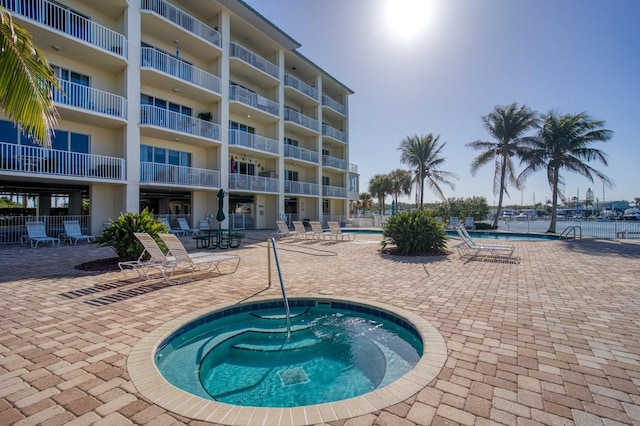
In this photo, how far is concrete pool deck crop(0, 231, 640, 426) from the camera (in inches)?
86.0

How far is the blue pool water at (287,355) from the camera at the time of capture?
2955 millimetres

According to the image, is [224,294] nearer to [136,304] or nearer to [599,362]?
[136,304]

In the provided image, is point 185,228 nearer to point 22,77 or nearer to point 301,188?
point 301,188

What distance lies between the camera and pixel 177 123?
17047 mm

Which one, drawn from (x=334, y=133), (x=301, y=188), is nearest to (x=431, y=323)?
(x=301, y=188)

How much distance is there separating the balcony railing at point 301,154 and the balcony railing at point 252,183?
9.65 feet

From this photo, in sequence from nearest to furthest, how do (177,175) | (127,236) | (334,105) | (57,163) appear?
(127,236)
(57,163)
(177,175)
(334,105)

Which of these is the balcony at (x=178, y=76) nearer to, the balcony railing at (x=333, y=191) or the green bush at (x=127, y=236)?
the green bush at (x=127, y=236)

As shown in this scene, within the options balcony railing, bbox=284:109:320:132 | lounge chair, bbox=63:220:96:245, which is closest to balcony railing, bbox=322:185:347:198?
balcony railing, bbox=284:109:320:132

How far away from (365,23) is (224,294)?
12.1m

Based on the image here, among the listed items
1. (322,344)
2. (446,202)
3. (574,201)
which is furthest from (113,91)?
(574,201)

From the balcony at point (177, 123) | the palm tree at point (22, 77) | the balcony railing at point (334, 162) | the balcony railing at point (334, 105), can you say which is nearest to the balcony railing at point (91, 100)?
the balcony at point (177, 123)

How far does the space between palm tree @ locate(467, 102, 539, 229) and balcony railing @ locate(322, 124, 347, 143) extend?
11.7 meters

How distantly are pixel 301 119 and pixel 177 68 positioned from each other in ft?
36.3
